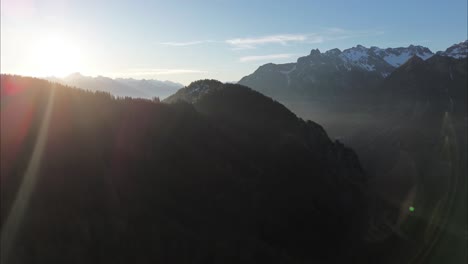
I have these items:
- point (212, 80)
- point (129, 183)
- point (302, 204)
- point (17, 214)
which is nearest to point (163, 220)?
point (129, 183)

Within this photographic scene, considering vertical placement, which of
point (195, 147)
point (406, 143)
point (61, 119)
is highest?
point (61, 119)

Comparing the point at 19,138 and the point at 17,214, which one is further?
the point at 19,138

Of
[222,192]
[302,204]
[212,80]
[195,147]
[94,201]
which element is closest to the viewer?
[94,201]

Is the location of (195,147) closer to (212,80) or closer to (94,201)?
(94,201)

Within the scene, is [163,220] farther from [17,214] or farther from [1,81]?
[1,81]

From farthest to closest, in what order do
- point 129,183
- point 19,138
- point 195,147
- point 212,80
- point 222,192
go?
point 212,80
point 195,147
point 222,192
point 129,183
point 19,138

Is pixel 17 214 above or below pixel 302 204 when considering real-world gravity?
above
